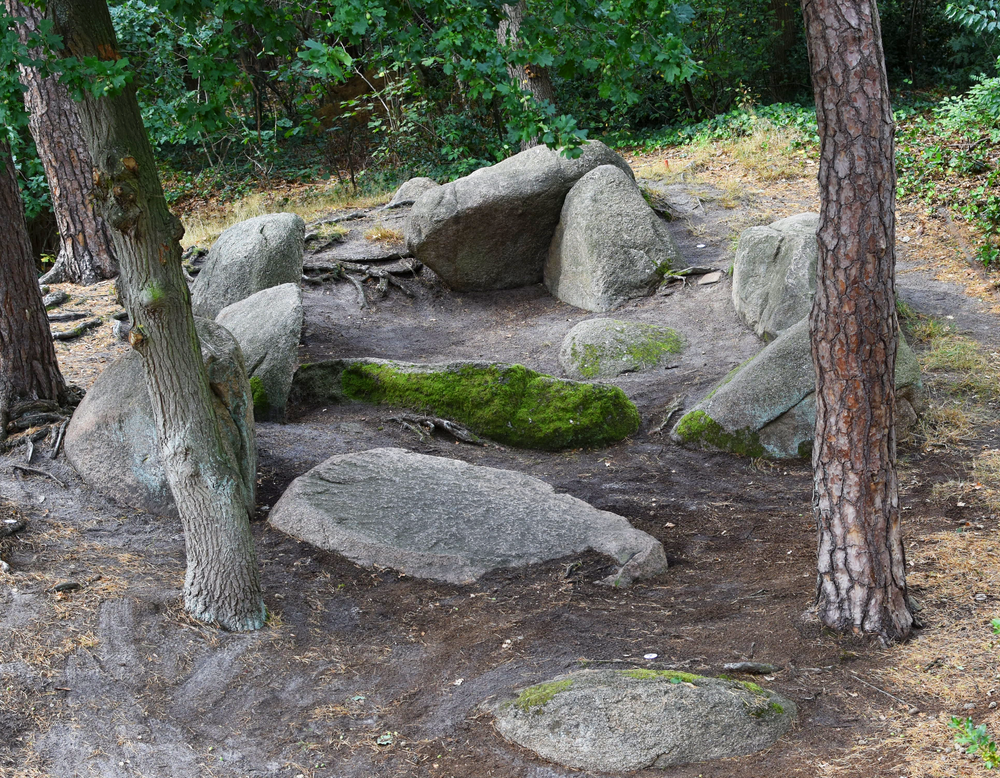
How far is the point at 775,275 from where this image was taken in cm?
905

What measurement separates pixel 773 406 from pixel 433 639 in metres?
3.79

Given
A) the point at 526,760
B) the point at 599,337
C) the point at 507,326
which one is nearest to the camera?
the point at 526,760

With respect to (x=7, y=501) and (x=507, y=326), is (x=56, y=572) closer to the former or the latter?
(x=7, y=501)

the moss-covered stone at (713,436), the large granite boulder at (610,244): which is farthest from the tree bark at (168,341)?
the large granite boulder at (610,244)

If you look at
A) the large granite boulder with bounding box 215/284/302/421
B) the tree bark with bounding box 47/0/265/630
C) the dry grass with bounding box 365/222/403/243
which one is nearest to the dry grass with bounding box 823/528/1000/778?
the tree bark with bounding box 47/0/265/630

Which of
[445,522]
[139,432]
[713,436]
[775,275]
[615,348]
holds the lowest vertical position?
[713,436]

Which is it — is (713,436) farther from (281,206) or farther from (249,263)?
(281,206)

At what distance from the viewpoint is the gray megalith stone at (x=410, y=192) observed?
1412cm

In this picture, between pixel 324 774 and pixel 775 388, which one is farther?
pixel 775 388

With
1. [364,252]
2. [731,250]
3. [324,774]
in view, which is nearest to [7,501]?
[324,774]

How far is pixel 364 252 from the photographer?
40.5 ft

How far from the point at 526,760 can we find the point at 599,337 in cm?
620

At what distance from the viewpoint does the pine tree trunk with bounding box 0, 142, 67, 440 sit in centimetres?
628

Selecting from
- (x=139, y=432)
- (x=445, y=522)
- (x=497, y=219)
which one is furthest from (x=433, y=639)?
(x=497, y=219)
